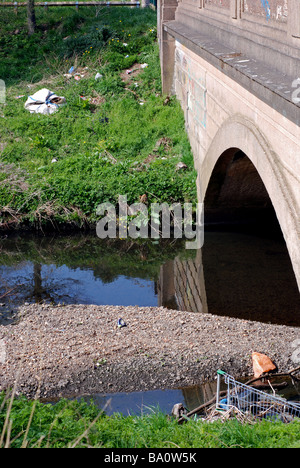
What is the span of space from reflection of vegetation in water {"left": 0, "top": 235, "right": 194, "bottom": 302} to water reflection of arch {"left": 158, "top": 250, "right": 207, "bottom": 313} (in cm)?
24

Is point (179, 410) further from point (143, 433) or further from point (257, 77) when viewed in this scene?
point (257, 77)

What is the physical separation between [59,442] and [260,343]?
12.5 ft

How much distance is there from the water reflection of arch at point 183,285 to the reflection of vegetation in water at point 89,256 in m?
0.24

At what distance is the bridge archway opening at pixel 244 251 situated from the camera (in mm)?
8609

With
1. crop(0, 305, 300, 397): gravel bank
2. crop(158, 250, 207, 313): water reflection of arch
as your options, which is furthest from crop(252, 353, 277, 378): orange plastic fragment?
crop(158, 250, 207, 313): water reflection of arch

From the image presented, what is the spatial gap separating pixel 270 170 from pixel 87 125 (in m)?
9.77

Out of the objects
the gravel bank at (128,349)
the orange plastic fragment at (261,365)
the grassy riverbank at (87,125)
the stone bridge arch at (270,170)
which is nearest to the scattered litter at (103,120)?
the grassy riverbank at (87,125)

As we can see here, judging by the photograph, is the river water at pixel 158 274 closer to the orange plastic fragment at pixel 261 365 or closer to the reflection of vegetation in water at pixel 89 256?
the reflection of vegetation in water at pixel 89 256

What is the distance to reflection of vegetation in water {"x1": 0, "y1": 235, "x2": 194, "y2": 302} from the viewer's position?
10266 millimetres

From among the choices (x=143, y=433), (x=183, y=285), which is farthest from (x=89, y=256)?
(x=143, y=433)

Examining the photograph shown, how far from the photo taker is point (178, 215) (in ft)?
38.1
